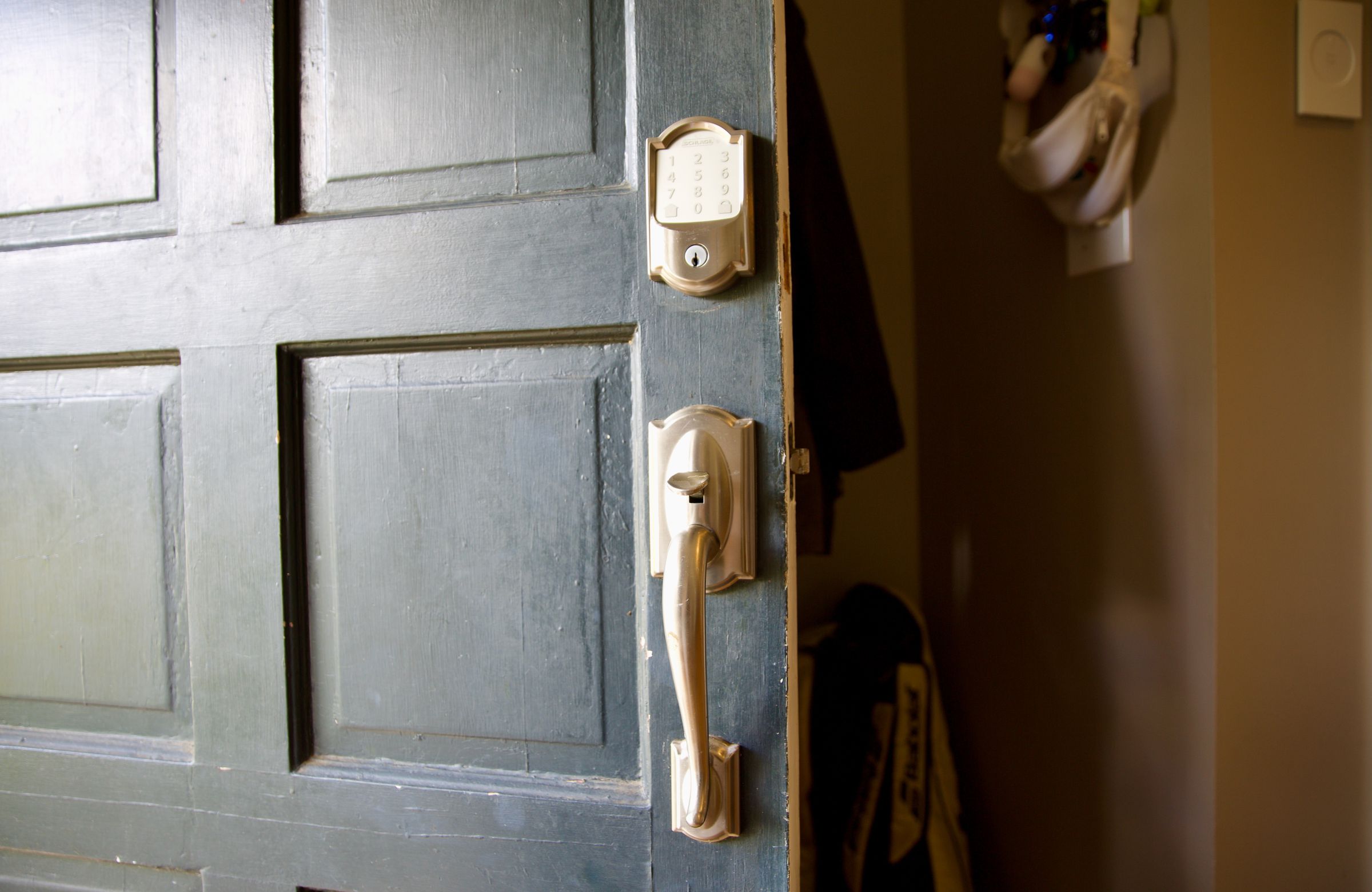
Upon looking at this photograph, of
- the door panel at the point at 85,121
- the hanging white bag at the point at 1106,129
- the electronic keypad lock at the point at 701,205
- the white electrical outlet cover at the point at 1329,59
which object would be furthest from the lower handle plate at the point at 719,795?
the white electrical outlet cover at the point at 1329,59

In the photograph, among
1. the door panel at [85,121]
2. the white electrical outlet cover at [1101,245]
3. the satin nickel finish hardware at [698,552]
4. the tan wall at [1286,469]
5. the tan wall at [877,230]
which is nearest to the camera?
the satin nickel finish hardware at [698,552]

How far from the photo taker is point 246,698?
0.53 metres

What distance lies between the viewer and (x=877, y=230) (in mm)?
1336

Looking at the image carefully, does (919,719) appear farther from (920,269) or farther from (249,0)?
(249,0)

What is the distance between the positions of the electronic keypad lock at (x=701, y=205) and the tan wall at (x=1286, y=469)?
0.61m

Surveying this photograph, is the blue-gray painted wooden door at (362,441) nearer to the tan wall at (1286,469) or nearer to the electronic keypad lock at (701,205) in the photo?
the electronic keypad lock at (701,205)

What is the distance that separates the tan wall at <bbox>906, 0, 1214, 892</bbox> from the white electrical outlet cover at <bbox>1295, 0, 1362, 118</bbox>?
128mm

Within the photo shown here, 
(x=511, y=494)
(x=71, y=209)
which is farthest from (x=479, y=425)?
(x=71, y=209)

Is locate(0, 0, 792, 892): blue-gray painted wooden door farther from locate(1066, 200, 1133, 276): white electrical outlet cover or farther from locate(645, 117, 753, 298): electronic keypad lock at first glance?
locate(1066, 200, 1133, 276): white electrical outlet cover

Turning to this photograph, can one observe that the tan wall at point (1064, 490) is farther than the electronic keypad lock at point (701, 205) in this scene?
Yes

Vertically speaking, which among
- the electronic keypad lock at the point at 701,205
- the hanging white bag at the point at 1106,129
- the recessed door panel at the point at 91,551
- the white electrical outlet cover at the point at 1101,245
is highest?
the hanging white bag at the point at 1106,129

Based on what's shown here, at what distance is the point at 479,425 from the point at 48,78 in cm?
49

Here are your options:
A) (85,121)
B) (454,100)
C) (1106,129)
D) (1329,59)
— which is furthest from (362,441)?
(1329,59)

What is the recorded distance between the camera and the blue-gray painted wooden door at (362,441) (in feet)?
1.50
